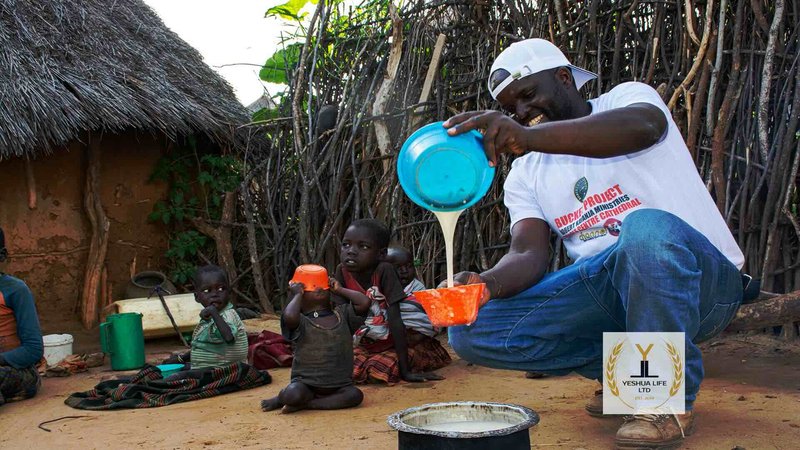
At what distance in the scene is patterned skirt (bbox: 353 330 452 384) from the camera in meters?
3.81

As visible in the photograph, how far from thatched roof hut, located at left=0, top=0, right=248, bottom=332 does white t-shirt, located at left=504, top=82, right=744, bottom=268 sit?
391 cm

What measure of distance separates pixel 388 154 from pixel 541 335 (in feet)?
9.95

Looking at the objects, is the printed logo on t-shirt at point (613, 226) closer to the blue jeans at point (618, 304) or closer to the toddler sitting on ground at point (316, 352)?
the blue jeans at point (618, 304)

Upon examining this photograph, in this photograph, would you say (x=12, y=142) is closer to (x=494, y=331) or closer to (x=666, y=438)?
(x=494, y=331)

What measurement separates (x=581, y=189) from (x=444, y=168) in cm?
64

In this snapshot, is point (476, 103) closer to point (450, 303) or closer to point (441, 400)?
point (441, 400)

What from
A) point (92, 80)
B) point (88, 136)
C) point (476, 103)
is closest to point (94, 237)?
point (88, 136)

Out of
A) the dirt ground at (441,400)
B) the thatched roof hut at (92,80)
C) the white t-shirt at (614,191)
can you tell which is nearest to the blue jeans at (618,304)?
the white t-shirt at (614,191)

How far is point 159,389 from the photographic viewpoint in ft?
12.1

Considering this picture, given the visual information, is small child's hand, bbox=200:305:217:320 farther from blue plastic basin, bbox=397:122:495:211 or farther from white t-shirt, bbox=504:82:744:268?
blue plastic basin, bbox=397:122:495:211

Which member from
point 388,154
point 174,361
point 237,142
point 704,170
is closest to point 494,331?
point 704,170

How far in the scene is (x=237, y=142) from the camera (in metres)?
6.63

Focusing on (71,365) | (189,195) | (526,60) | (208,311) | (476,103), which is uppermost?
(476,103)

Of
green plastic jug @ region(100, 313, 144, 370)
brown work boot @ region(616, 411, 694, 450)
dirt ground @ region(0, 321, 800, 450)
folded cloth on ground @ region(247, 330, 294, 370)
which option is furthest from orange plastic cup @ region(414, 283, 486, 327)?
green plastic jug @ region(100, 313, 144, 370)
